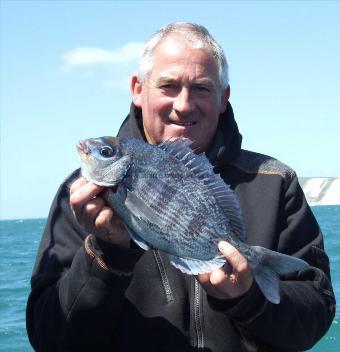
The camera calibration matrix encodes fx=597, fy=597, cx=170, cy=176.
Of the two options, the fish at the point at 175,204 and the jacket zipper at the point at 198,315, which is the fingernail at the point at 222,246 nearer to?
the fish at the point at 175,204

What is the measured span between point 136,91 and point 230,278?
5.32 feet

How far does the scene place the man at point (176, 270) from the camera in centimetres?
367

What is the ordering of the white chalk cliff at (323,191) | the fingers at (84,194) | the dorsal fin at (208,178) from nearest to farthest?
the fingers at (84,194)
the dorsal fin at (208,178)
the white chalk cliff at (323,191)

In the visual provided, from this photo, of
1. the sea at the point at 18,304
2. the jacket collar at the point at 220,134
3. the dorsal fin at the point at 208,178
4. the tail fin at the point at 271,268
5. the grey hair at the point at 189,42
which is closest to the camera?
the tail fin at the point at 271,268

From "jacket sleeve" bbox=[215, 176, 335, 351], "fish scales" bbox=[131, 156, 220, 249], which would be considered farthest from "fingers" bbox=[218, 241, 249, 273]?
"jacket sleeve" bbox=[215, 176, 335, 351]

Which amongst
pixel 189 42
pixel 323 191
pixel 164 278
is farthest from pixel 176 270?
pixel 323 191

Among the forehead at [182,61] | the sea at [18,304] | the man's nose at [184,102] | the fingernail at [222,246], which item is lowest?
the sea at [18,304]

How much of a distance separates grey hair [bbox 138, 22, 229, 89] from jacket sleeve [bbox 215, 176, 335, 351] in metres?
1.02

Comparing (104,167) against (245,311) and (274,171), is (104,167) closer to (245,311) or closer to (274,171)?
(245,311)

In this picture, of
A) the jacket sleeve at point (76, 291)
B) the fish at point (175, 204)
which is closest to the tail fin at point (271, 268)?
the fish at point (175, 204)

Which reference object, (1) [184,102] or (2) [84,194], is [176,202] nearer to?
(2) [84,194]

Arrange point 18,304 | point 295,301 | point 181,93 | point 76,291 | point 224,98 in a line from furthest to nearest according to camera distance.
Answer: point 18,304 < point 224,98 < point 181,93 < point 295,301 < point 76,291

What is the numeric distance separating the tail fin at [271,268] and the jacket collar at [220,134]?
3.30 feet

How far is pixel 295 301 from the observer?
3.94 metres
